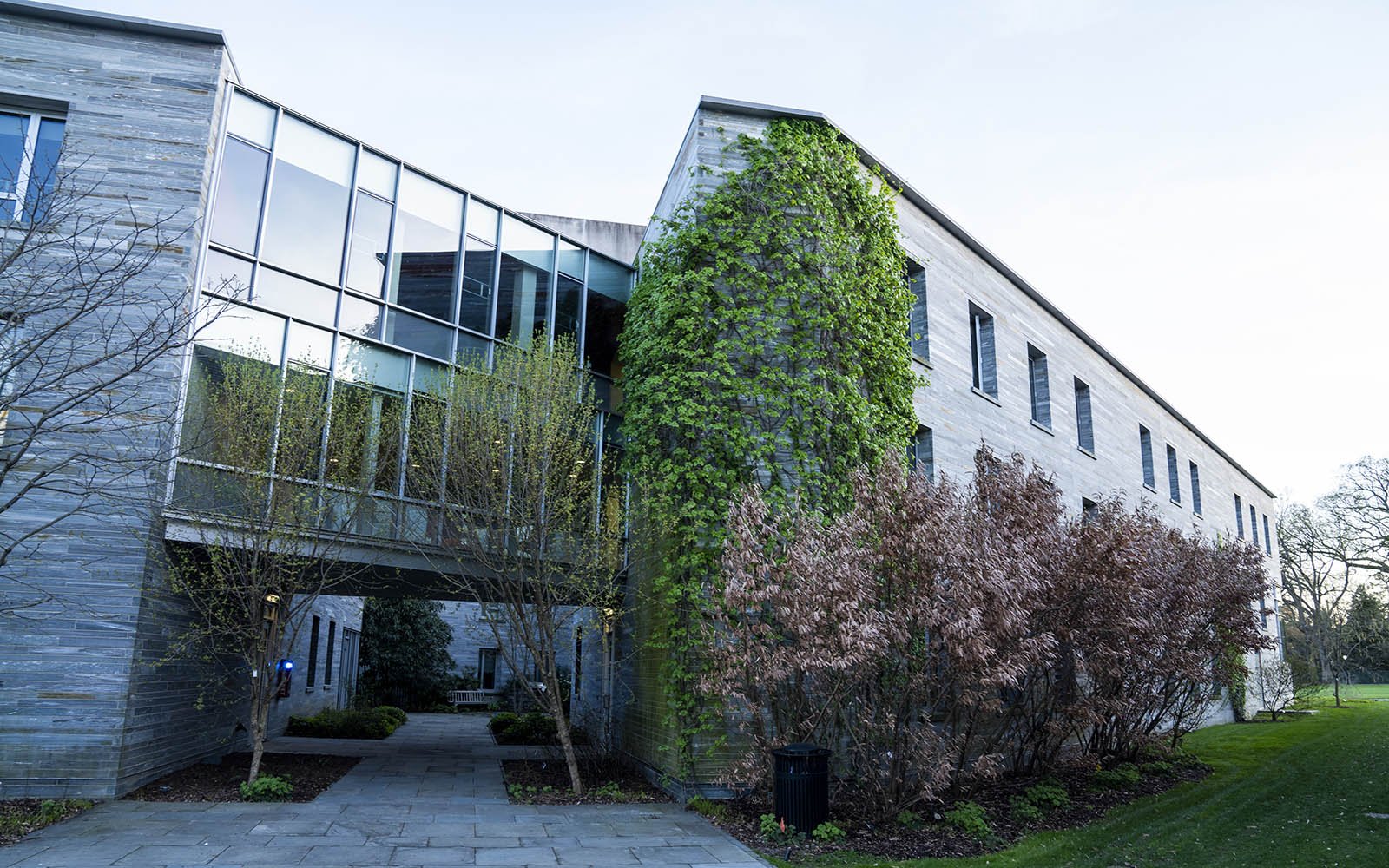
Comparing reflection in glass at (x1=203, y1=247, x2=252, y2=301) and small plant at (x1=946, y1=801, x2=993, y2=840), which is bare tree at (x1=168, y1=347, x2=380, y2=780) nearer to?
reflection in glass at (x1=203, y1=247, x2=252, y2=301)

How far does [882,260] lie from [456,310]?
6.27 metres

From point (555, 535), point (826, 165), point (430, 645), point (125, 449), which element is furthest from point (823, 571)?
point (430, 645)

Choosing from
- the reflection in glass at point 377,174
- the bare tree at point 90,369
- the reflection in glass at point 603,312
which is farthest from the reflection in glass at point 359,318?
the reflection in glass at point 603,312

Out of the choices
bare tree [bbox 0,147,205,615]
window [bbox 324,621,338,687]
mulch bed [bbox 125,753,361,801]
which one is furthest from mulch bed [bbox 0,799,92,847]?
window [bbox 324,621,338,687]

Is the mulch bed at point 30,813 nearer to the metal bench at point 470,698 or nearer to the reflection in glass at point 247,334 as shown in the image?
the reflection in glass at point 247,334

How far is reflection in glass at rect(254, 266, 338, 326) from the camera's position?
1127cm

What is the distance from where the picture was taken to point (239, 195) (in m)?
11.3

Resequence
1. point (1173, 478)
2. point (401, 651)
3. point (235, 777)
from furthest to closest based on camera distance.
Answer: point (401, 651) < point (1173, 478) < point (235, 777)

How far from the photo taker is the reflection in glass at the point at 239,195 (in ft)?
36.4

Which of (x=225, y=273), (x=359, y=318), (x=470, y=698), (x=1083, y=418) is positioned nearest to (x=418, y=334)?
(x=359, y=318)

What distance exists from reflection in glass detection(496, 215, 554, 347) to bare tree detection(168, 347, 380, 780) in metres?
3.17

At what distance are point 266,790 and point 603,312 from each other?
8360mm

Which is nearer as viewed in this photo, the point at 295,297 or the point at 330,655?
the point at 295,297

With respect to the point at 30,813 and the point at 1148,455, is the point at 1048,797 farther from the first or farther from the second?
the point at 1148,455
